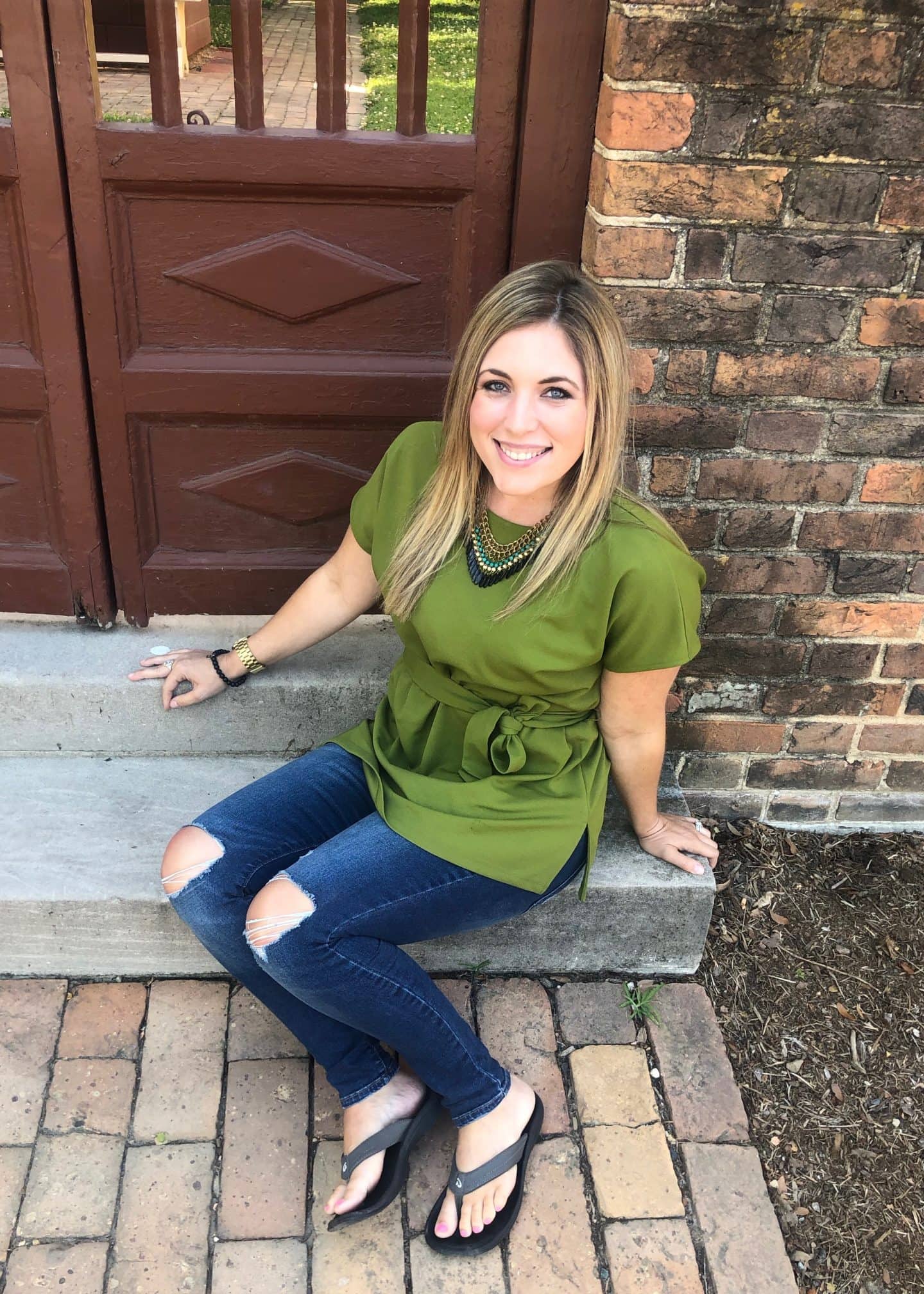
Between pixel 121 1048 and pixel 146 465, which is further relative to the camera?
pixel 146 465

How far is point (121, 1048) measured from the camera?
6.96ft

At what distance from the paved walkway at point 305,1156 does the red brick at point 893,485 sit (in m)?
1.15

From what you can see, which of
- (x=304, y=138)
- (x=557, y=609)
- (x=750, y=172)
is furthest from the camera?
(x=304, y=138)

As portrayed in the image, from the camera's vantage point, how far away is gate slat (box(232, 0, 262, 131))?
2.02 metres

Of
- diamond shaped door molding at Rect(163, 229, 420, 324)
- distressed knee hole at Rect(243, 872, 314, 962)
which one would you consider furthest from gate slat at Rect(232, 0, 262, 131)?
distressed knee hole at Rect(243, 872, 314, 962)

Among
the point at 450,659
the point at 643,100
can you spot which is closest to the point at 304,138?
the point at 643,100

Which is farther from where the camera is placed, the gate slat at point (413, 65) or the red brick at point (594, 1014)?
the red brick at point (594, 1014)

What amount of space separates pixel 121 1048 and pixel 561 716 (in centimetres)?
111

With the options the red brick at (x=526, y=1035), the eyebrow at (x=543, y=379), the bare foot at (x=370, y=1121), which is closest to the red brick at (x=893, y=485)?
the eyebrow at (x=543, y=379)

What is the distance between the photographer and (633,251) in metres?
2.00

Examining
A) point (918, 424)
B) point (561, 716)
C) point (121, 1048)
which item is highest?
point (918, 424)

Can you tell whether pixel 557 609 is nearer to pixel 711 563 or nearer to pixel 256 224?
pixel 711 563

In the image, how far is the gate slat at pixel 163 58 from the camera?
79.7 inches

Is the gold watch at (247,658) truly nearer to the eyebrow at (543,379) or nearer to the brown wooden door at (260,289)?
the brown wooden door at (260,289)
